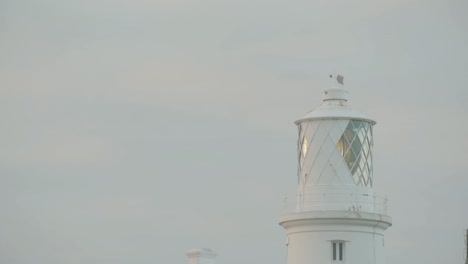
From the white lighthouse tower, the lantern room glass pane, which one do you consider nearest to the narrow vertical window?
the white lighthouse tower

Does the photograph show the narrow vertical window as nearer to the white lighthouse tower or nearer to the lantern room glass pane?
the white lighthouse tower

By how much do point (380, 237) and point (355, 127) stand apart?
9.50 ft

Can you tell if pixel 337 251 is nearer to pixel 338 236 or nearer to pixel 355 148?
pixel 338 236

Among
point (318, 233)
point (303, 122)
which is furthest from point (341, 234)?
point (303, 122)

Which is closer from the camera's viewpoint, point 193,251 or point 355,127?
point 355,127

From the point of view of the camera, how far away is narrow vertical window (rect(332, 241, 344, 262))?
38.8 metres

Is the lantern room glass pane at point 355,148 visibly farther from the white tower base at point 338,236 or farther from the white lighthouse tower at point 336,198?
the white tower base at point 338,236

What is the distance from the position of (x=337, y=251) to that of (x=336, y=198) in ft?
4.35

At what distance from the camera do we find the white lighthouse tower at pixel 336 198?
38.7 m

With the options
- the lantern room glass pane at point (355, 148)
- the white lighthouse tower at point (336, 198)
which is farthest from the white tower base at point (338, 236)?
the lantern room glass pane at point (355, 148)

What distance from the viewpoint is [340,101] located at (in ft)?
131

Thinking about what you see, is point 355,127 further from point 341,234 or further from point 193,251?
point 193,251

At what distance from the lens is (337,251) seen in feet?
127

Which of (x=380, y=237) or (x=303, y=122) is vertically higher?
(x=303, y=122)
